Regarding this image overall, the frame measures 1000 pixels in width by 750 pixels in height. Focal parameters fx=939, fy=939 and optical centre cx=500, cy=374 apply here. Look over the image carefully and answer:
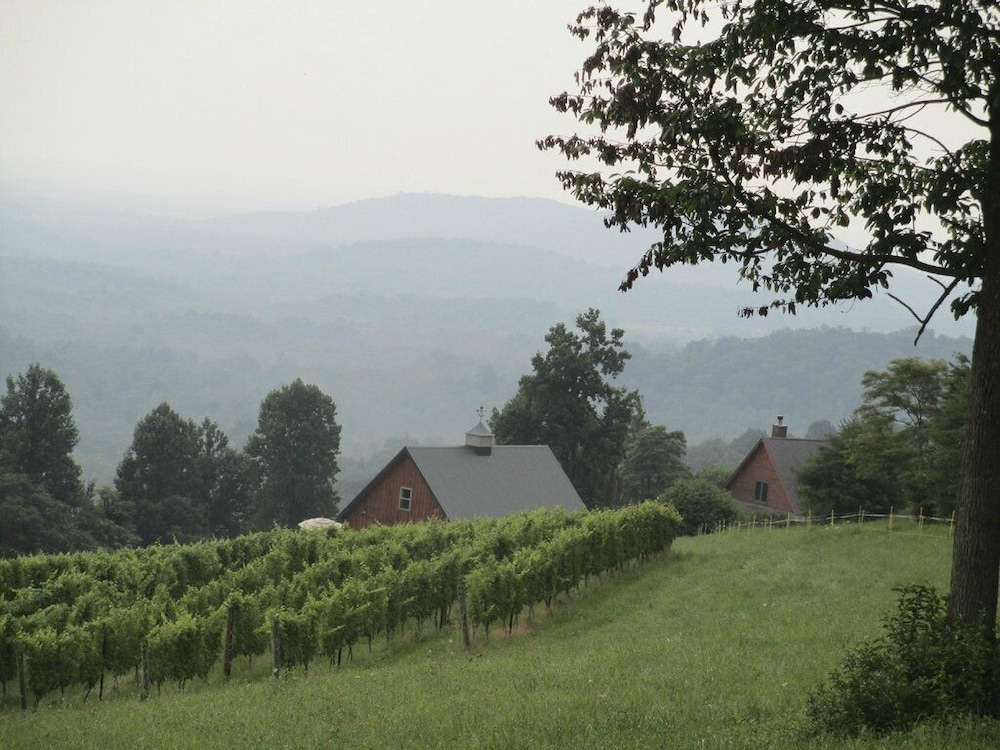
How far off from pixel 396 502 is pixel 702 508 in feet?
72.8

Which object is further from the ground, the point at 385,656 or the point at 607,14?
the point at 607,14

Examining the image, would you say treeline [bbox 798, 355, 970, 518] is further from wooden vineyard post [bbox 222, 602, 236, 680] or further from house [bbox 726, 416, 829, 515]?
wooden vineyard post [bbox 222, 602, 236, 680]

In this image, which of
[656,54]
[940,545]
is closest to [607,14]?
[656,54]

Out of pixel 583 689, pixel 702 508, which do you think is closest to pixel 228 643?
pixel 583 689

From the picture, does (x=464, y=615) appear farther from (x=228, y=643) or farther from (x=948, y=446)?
(x=948, y=446)

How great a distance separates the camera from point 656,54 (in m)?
12.5

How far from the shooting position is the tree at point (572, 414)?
74.8 metres

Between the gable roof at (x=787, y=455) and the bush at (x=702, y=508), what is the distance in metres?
5.30

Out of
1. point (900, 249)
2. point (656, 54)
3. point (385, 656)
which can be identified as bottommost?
point (385, 656)

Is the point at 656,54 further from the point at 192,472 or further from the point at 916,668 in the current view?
the point at 192,472

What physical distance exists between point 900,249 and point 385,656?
62.8ft

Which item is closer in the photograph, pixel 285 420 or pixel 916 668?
pixel 916 668

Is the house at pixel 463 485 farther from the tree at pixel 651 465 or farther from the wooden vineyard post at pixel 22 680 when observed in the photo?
the tree at pixel 651 465

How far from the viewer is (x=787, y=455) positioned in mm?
70000
